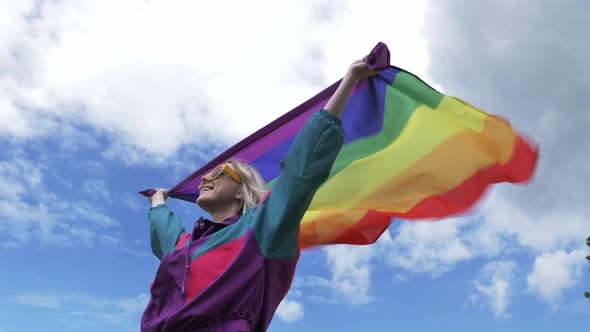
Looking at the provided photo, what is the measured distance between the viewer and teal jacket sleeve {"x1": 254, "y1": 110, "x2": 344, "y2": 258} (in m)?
3.26

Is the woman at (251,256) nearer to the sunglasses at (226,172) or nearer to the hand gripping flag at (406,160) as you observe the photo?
the sunglasses at (226,172)

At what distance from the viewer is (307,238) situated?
15.3 feet

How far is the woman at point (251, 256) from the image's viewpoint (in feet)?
10.8

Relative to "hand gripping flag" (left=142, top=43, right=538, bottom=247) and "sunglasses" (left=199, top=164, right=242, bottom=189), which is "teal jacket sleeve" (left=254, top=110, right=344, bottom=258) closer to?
"sunglasses" (left=199, top=164, right=242, bottom=189)

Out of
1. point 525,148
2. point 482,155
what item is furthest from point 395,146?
point 525,148

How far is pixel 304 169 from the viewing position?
10.7ft

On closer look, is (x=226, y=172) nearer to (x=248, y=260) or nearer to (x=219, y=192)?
(x=219, y=192)

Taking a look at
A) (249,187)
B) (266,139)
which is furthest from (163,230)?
(266,139)

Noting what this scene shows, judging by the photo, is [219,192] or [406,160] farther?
[406,160]

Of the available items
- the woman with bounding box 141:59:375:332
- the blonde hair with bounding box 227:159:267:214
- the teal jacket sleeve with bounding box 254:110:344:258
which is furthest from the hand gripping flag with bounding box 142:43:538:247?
the teal jacket sleeve with bounding box 254:110:344:258

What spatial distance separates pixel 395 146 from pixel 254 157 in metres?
1.44

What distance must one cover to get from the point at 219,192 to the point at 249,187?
0.72ft

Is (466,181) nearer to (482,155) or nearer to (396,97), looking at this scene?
(482,155)

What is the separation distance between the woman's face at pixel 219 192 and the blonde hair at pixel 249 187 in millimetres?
52
